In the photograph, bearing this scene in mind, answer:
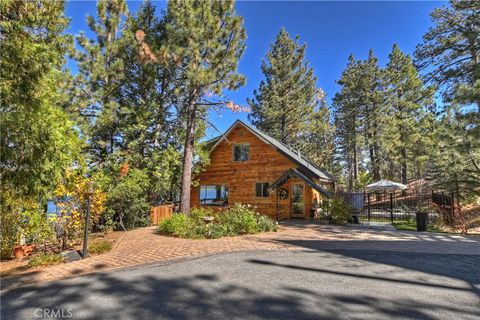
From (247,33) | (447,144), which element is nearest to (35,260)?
(247,33)

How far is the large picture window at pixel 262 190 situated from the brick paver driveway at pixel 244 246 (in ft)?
22.4

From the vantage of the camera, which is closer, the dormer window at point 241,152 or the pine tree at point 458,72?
the pine tree at point 458,72

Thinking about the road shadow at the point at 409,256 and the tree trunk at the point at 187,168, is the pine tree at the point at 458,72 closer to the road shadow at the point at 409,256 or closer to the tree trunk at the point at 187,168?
the road shadow at the point at 409,256

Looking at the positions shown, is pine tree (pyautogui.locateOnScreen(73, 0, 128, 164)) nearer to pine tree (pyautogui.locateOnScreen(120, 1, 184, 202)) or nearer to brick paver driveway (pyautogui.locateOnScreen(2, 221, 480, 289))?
pine tree (pyautogui.locateOnScreen(120, 1, 184, 202))

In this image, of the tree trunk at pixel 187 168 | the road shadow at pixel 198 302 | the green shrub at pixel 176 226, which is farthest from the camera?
the tree trunk at pixel 187 168

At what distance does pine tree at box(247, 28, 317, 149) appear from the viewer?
2836 centimetres

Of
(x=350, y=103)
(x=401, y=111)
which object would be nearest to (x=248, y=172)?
(x=350, y=103)

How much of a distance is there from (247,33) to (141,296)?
508 inches

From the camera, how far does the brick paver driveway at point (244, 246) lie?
6.28m

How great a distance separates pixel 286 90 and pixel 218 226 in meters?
21.3

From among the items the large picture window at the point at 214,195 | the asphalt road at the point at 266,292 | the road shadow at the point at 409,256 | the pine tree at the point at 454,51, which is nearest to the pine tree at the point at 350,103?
the large picture window at the point at 214,195

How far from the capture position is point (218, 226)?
10.5 m

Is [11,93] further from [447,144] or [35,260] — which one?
[447,144]

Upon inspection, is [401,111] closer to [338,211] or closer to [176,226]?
[338,211]
